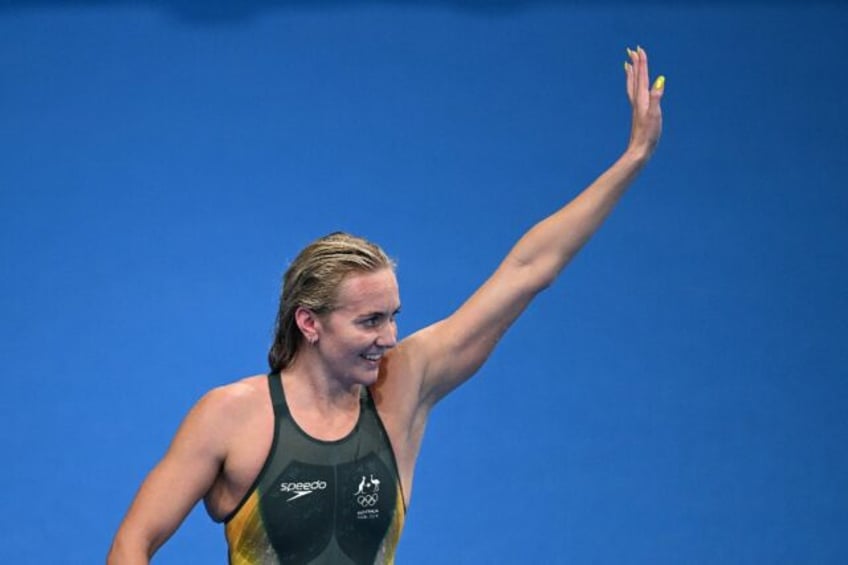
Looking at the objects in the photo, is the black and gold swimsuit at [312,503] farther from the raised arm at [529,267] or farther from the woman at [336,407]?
the raised arm at [529,267]

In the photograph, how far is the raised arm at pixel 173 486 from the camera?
2426 mm

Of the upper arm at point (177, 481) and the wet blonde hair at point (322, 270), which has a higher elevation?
the wet blonde hair at point (322, 270)

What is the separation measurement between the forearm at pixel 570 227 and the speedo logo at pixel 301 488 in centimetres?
46

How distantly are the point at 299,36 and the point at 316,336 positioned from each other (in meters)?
2.45

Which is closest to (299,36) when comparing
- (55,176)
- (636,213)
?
(55,176)

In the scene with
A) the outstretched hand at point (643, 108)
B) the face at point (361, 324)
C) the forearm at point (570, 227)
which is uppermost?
the outstretched hand at point (643, 108)

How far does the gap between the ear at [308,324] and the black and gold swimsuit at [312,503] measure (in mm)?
97

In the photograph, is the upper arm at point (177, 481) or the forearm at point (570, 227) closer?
the upper arm at point (177, 481)

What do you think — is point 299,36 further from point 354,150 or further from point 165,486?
point 165,486

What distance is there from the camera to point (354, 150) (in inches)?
186

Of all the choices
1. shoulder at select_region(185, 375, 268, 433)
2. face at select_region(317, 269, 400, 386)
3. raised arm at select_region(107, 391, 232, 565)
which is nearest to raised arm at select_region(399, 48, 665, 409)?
face at select_region(317, 269, 400, 386)

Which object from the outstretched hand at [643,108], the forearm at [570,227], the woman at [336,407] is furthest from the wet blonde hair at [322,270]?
the outstretched hand at [643,108]

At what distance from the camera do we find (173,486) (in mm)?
2428

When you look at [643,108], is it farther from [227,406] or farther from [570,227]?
[227,406]
